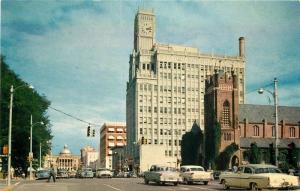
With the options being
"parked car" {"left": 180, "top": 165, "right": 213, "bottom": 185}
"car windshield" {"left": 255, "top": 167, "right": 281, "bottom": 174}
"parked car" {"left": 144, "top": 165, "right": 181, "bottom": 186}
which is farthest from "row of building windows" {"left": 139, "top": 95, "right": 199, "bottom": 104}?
"car windshield" {"left": 255, "top": 167, "right": 281, "bottom": 174}

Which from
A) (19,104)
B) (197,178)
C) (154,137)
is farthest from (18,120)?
(154,137)

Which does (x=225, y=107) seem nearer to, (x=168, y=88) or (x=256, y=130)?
(x=256, y=130)

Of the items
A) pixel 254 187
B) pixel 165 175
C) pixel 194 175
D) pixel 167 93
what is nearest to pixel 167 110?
pixel 167 93

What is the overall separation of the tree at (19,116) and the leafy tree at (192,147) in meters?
34.5

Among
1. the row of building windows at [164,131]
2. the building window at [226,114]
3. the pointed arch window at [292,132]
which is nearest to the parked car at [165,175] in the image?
the building window at [226,114]

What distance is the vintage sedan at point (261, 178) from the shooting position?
1031 inches

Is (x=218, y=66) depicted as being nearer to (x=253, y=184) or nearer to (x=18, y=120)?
(x=18, y=120)

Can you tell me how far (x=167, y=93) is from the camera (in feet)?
467

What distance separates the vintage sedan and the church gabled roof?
65893 millimetres

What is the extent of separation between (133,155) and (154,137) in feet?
29.6

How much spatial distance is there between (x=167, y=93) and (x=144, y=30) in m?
25.8

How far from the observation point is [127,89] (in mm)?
155625

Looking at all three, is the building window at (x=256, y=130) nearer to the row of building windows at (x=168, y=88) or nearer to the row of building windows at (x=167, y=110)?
the row of building windows at (x=167, y=110)

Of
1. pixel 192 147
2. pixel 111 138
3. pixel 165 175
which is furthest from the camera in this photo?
pixel 111 138
